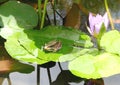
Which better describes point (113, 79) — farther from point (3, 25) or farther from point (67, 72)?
point (3, 25)

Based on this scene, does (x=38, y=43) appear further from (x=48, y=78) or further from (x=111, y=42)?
(x=111, y=42)

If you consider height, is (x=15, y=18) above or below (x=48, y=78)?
above

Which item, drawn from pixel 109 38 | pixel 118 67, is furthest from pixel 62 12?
pixel 118 67

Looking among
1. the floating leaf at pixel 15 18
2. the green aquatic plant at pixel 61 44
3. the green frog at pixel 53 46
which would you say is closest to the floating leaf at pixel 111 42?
the green aquatic plant at pixel 61 44

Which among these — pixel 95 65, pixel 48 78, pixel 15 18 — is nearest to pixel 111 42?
pixel 95 65

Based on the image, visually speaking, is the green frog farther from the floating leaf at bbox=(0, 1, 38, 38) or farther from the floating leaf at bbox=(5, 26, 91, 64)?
the floating leaf at bbox=(0, 1, 38, 38)

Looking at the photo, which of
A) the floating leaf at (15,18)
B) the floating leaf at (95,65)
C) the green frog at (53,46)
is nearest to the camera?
the floating leaf at (95,65)

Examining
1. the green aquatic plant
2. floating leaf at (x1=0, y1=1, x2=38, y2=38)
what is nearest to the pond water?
the green aquatic plant

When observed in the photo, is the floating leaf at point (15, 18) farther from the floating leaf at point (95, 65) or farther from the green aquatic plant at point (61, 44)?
the floating leaf at point (95, 65)
